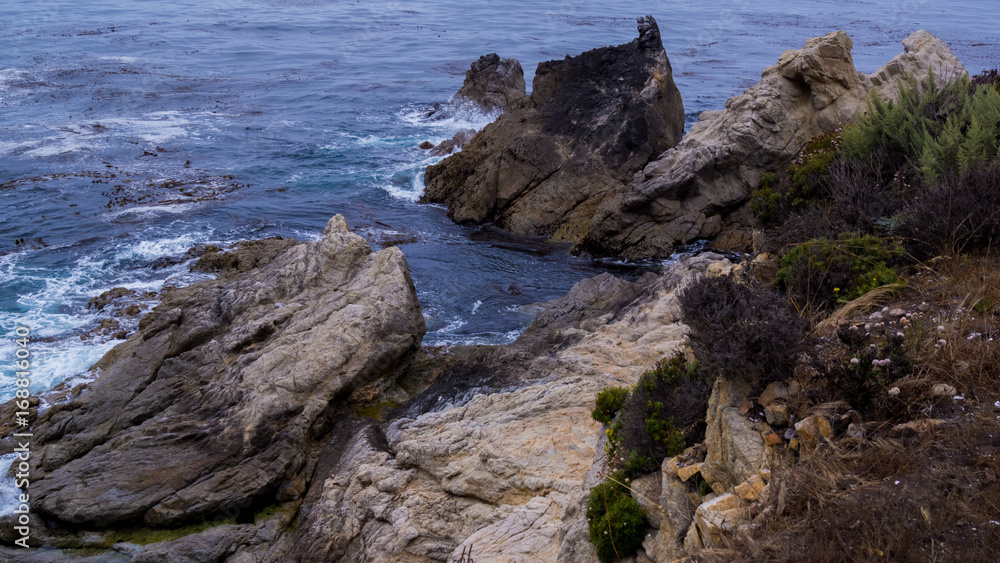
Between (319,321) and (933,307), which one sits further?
(319,321)

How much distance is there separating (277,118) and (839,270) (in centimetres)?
3748

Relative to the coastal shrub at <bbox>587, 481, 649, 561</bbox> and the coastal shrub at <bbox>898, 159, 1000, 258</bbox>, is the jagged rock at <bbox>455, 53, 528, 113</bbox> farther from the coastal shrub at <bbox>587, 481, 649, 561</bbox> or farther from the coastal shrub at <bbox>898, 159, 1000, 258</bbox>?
the coastal shrub at <bbox>587, 481, 649, 561</bbox>

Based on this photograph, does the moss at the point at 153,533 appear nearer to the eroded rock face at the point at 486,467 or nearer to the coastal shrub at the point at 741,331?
the eroded rock face at the point at 486,467

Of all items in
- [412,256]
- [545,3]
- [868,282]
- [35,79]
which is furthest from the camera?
[545,3]

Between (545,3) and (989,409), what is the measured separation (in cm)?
8117

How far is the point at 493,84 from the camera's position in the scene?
38.8 m

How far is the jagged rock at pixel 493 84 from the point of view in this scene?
1513 inches

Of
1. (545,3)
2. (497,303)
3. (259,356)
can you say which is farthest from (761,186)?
(545,3)

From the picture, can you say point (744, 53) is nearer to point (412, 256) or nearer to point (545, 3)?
point (545, 3)

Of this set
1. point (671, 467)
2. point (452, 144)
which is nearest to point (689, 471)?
point (671, 467)

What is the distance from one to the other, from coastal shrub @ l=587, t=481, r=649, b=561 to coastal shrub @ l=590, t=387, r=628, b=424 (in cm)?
258

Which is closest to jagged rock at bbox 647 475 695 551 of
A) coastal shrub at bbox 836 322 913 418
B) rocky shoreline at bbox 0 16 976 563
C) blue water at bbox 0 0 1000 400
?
rocky shoreline at bbox 0 16 976 563

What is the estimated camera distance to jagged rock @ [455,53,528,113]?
38.4 meters

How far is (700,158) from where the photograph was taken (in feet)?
69.1
